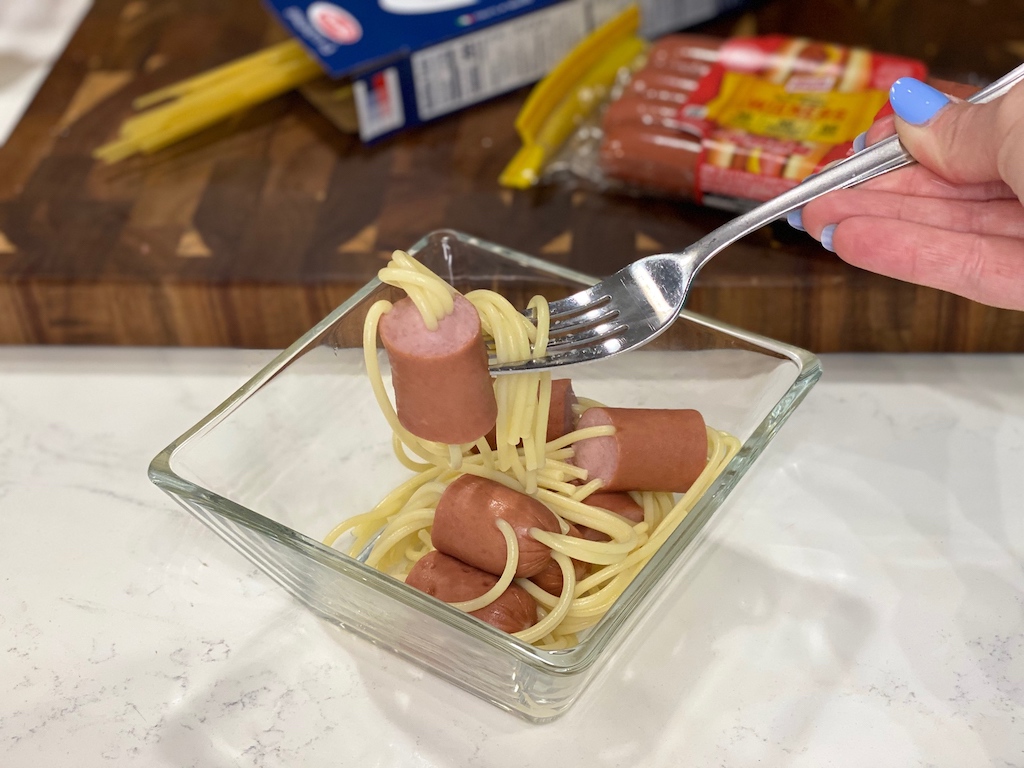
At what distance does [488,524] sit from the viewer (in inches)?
49.9

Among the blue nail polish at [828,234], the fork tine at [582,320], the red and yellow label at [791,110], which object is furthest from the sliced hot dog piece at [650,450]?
the red and yellow label at [791,110]

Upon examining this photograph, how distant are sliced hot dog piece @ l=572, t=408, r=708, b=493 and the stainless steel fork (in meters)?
0.10

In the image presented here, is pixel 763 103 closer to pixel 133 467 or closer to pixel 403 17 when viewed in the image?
pixel 403 17

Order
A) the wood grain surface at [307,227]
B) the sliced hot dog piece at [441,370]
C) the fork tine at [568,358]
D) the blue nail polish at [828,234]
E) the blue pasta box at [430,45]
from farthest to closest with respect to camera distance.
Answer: the blue pasta box at [430,45], the wood grain surface at [307,227], the blue nail polish at [828,234], the fork tine at [568,358], the sliced hot dog piece at [441,370]

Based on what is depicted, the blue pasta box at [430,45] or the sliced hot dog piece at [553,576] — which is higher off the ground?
the blue pasta box at [430,45]

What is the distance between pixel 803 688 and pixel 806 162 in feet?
2.86

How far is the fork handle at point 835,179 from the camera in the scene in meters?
1.31

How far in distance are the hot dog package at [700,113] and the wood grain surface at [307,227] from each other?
2.5 inches

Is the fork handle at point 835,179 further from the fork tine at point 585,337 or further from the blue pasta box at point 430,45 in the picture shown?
the blue pasta box at point 430,45

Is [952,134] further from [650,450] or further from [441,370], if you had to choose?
[441,370]

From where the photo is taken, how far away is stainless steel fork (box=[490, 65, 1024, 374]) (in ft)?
4.29

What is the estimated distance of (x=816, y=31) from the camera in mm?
2350

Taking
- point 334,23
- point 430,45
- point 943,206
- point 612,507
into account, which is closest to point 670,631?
point 612,507

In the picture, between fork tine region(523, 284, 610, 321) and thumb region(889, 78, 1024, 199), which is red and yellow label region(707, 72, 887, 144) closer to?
thumb region(889, 78, 1024, 199)
